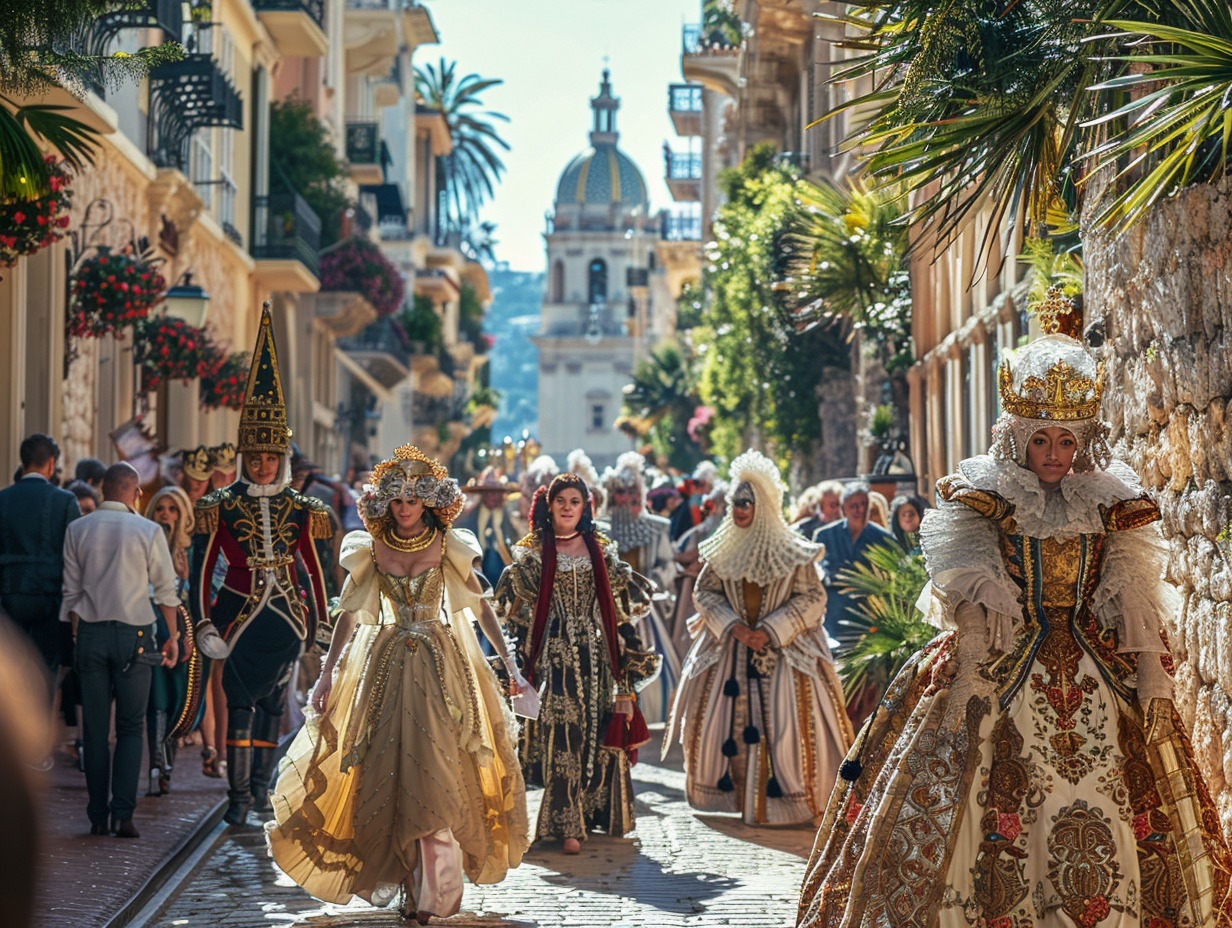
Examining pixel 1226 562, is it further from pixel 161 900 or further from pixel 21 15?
pixel 21 15

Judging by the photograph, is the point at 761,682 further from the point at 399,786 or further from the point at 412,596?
the point at 399,786

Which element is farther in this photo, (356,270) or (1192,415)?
(356,270)

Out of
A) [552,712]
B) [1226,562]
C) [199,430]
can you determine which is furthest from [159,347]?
[1226,562]

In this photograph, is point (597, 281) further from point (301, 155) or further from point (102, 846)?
point (102, 846)

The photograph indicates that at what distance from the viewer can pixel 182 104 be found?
19562 mm

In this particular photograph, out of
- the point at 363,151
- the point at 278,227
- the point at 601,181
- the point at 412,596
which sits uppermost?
the point at 601,181

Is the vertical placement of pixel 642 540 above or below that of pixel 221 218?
below

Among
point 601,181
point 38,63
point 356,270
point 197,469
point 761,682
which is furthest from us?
point 601,181

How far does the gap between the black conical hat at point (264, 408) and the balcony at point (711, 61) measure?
1121 inches

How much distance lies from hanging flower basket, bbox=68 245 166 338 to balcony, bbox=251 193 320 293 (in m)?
11.0

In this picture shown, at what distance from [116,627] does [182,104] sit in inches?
451

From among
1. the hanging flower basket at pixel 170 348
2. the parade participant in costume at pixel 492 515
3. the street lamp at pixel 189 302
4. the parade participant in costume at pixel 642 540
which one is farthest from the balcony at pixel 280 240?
the parade participant in costume at pixel 642 540

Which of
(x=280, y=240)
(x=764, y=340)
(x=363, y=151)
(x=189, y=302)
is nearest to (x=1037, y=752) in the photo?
(x=189, y=302)

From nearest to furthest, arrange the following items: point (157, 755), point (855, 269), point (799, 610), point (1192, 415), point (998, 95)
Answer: point (1192, 415) < point (998, 95) < point (799, 610) < point (157, 755) < point (855, 269)
